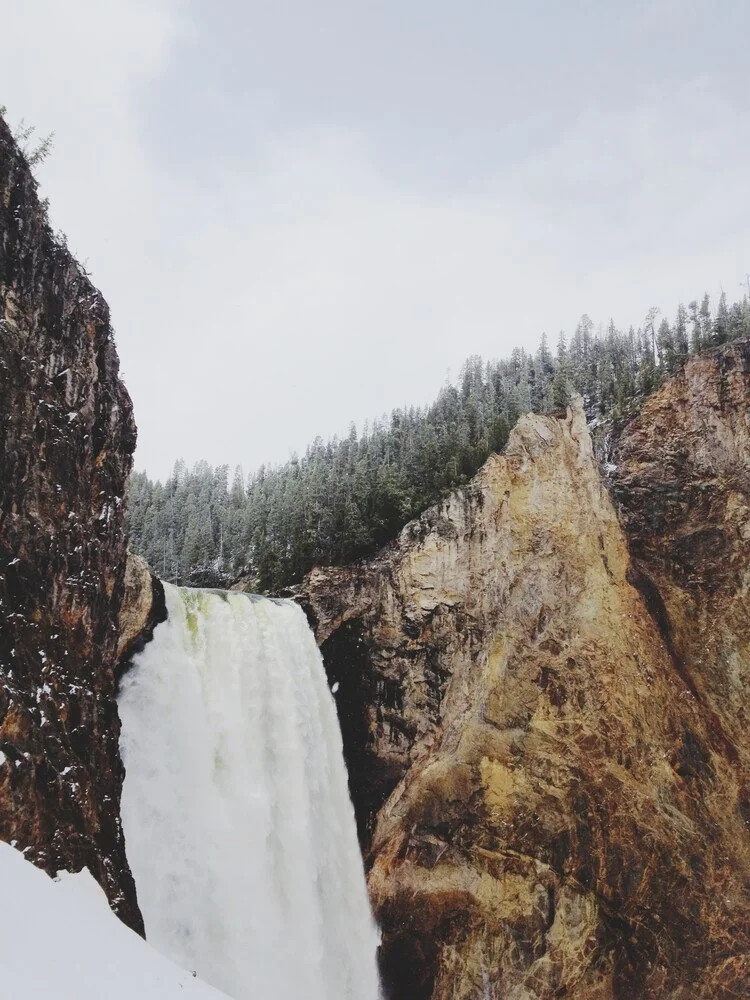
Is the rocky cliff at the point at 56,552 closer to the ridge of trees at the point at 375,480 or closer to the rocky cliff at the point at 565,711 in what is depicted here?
the ridge of trees at the point at 375,480

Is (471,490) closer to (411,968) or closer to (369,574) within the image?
(369,574)

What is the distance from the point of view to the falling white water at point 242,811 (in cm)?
1755

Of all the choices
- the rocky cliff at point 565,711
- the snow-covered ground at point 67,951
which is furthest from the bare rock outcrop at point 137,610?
the snow-covered ground at point 67,951

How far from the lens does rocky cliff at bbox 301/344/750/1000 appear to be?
888 inches

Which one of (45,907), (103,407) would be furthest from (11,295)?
(45,907)

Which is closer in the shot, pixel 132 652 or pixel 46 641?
pixel 46 641

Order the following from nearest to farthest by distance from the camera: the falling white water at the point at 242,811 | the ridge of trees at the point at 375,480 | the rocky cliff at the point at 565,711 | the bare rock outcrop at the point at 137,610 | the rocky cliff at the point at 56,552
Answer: the rocky cliff at the point at 56,552 → the falling white water at the point at 242,811 → the bare rock outcrop at the point at 137,610 → the rocky cliff at the point at 565,711 → the ridge of trees at the point at 375,480

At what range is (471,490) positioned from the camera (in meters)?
29.6

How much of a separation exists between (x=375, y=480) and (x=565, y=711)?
63.3 feet

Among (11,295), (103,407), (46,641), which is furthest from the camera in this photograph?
(103,407)

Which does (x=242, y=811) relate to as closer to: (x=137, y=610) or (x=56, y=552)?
(x=137, y=610)

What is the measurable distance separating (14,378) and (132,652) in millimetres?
9773

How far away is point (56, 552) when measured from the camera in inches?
623

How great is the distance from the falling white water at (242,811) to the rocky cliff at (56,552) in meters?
2.39
